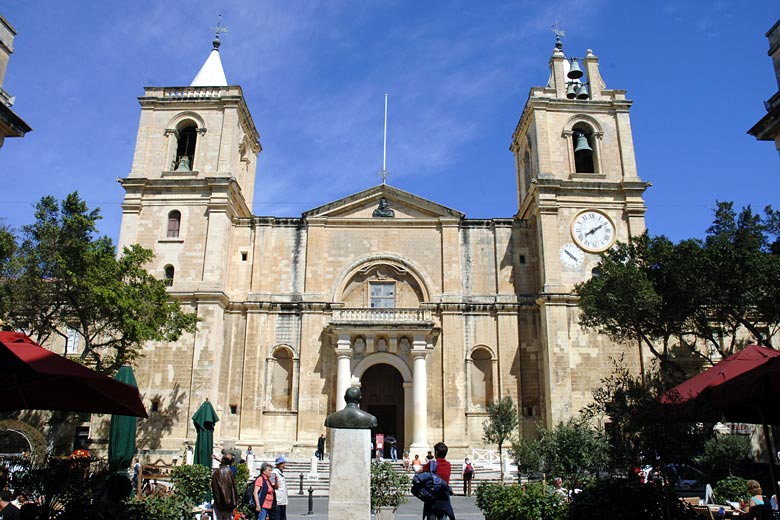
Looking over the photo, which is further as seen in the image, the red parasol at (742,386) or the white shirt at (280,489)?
the white shirt at (280,489)

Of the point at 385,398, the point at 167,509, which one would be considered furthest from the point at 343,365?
the point at 167,509

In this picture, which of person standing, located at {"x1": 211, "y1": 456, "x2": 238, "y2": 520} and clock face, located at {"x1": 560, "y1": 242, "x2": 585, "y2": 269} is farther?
clock face, located at {"x1": 560, "y1": 242, "x2": 585, "y2": 269}

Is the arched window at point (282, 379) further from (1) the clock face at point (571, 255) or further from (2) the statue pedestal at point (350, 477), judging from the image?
(2) the statue pedestal at point (350, 477)

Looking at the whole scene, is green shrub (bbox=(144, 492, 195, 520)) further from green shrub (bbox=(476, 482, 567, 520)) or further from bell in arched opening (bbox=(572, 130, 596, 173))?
bell in arched opening (bbox=(572, 130, 596, 173))

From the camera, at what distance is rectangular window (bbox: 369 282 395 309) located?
2908cm

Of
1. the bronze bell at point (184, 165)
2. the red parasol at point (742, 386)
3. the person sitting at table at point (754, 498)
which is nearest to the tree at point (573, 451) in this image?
the person sitting at table at point (754, 498)

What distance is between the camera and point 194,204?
2869 cm

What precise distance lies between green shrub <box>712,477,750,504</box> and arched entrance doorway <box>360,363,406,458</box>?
48.1 ft

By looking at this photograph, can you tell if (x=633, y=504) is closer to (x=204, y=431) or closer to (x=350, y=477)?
(x=350, y=477)

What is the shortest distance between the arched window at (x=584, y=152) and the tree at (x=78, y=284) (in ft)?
67.2

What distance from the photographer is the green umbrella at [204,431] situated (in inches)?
757

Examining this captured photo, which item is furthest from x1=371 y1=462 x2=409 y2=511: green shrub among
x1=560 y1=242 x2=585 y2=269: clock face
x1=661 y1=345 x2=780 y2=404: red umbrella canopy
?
x1=560 y1=242 x2=585 y2=269: clock face

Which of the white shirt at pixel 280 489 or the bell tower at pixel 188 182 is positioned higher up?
the bell tower at pixel 188 182

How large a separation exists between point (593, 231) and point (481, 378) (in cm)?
850
